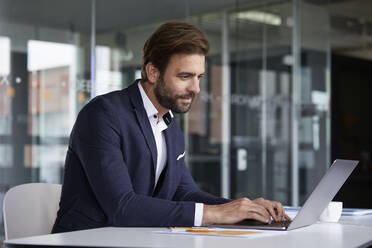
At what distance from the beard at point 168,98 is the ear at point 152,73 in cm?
2

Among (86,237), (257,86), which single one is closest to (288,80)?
(257,86)

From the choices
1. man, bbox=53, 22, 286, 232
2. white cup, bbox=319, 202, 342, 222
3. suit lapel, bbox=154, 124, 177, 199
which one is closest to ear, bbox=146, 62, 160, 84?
man, bbox=53, 22, 286, 232

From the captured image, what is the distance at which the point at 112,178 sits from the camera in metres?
2.20

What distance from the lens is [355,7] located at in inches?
317

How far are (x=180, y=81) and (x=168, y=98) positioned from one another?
0.08 m

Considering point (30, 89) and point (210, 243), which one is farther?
point (30, 89)

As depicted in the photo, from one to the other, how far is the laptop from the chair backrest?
33.1 inches

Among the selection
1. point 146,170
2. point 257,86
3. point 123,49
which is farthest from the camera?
point 257,86

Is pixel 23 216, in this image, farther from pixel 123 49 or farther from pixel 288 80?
pixel 288 80

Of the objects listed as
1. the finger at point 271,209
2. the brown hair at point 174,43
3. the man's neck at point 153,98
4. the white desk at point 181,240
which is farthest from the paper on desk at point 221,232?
the brown hair at point 174,43

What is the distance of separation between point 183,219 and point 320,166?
5772 mm

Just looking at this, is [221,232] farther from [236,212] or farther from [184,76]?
[184,76]

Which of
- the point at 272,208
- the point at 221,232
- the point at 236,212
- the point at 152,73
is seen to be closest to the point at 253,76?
the point at 152,73

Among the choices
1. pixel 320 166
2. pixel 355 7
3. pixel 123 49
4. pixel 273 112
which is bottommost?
pixel 320 166
